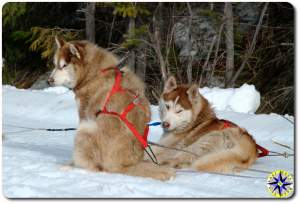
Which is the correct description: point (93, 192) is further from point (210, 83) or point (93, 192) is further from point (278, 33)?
point (278, 33)

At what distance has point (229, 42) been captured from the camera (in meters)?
13.6

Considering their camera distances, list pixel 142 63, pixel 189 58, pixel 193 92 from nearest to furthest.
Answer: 1. pixel 193 92
2. pixel 189 58
3. pixel 142 63

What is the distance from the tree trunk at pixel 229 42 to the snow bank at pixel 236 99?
1.80 meters

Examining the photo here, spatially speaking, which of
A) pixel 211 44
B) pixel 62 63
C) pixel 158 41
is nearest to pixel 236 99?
pixel 211 44

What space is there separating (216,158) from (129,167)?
114 cm

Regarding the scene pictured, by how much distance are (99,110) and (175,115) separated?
1.52 m

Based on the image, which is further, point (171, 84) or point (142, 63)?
point (142, 63)

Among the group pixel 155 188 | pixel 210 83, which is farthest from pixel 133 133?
pixel 210 83

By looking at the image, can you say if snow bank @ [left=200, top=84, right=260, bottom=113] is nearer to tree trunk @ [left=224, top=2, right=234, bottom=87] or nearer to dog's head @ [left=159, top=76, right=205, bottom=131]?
tree trunk @ [left=224, top=2, right=234, bottom=87]

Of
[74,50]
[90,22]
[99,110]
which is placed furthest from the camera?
[90,22]

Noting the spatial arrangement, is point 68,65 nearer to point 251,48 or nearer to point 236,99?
point 236,99

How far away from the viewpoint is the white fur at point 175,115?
6.91 metres

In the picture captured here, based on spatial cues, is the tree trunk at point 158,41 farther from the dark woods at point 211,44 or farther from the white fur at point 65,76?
the white fur at point 65,76

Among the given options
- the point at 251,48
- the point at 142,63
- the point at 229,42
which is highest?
the point at 229,42
